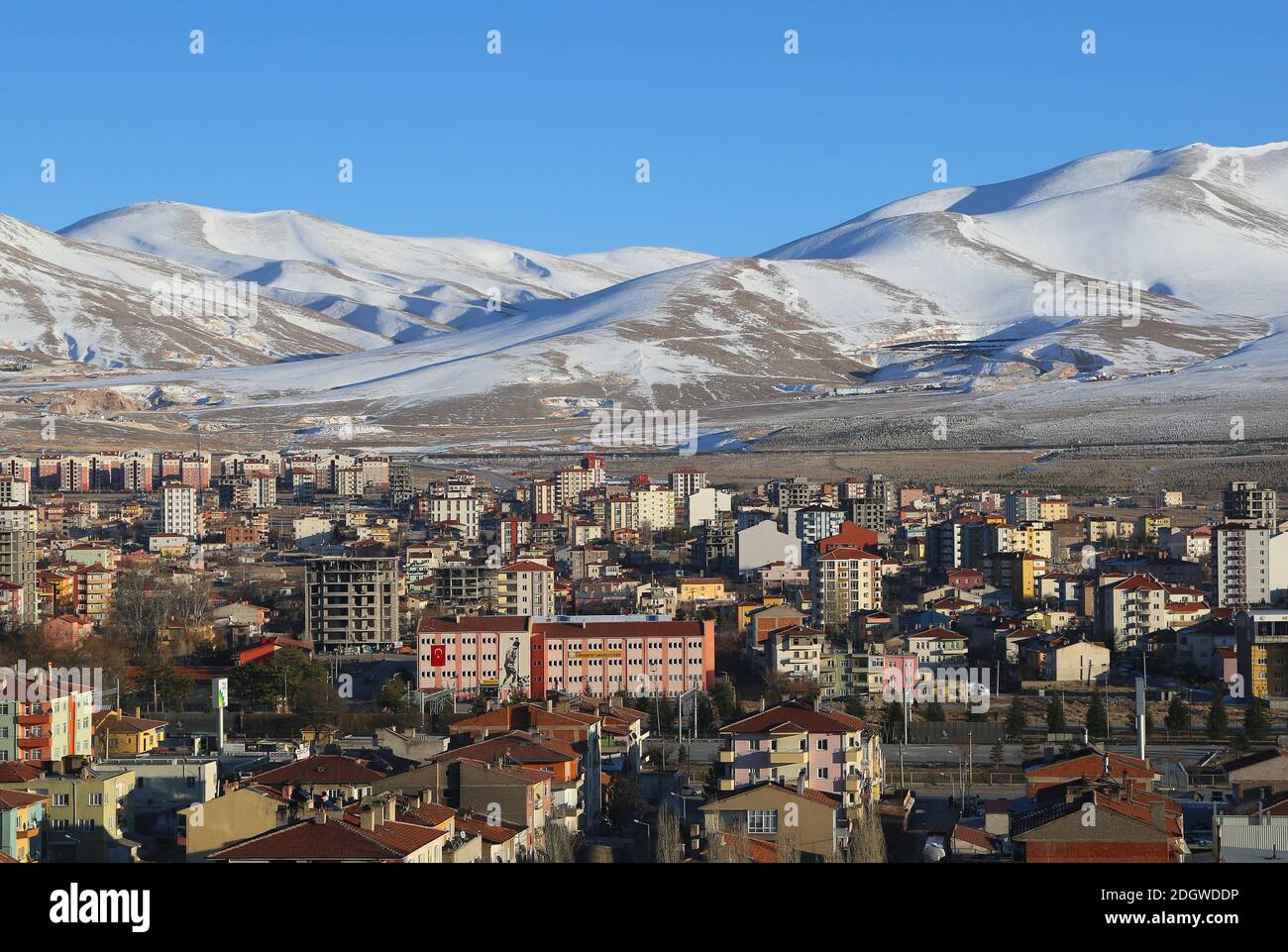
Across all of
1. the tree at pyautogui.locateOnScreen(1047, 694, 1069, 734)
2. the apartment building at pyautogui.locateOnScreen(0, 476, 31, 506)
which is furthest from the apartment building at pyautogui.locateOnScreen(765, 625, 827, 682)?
the apartment building at pyautogui.locateOnScreen(0, 476, 31, 506)

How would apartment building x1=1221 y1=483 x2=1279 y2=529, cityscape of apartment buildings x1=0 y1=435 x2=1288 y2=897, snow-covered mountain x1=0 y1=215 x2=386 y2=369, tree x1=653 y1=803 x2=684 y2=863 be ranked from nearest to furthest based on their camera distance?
1. tree x1=653 y1=803 x2=684 y2=863
2. cityscape of apartment buildings x1=0 y1=435 x2=1288 y2=897
3. apartment building x1=1221 y1=483 x2=1279 y2=529
4. snow-covered mountain x1=0 y1=215 x2=386 y2=369

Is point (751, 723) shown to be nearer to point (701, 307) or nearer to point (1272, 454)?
point (1272, 454)

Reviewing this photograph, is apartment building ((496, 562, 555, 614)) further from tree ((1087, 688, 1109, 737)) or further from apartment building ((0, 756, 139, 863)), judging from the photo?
apartment building ((0, 756, 139, 863))

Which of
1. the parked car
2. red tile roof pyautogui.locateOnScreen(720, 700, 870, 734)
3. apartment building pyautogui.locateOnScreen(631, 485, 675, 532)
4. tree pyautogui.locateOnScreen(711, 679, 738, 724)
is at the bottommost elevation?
tree pyautogui.locateOnScreen(711, 679, 738, 724)

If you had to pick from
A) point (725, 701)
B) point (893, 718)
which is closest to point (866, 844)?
point (893, 718)

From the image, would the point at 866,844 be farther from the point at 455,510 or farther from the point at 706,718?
the point at 455,510

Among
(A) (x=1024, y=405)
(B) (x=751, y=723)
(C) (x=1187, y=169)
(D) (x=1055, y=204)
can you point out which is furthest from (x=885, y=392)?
(B) (x=751, y=723)
